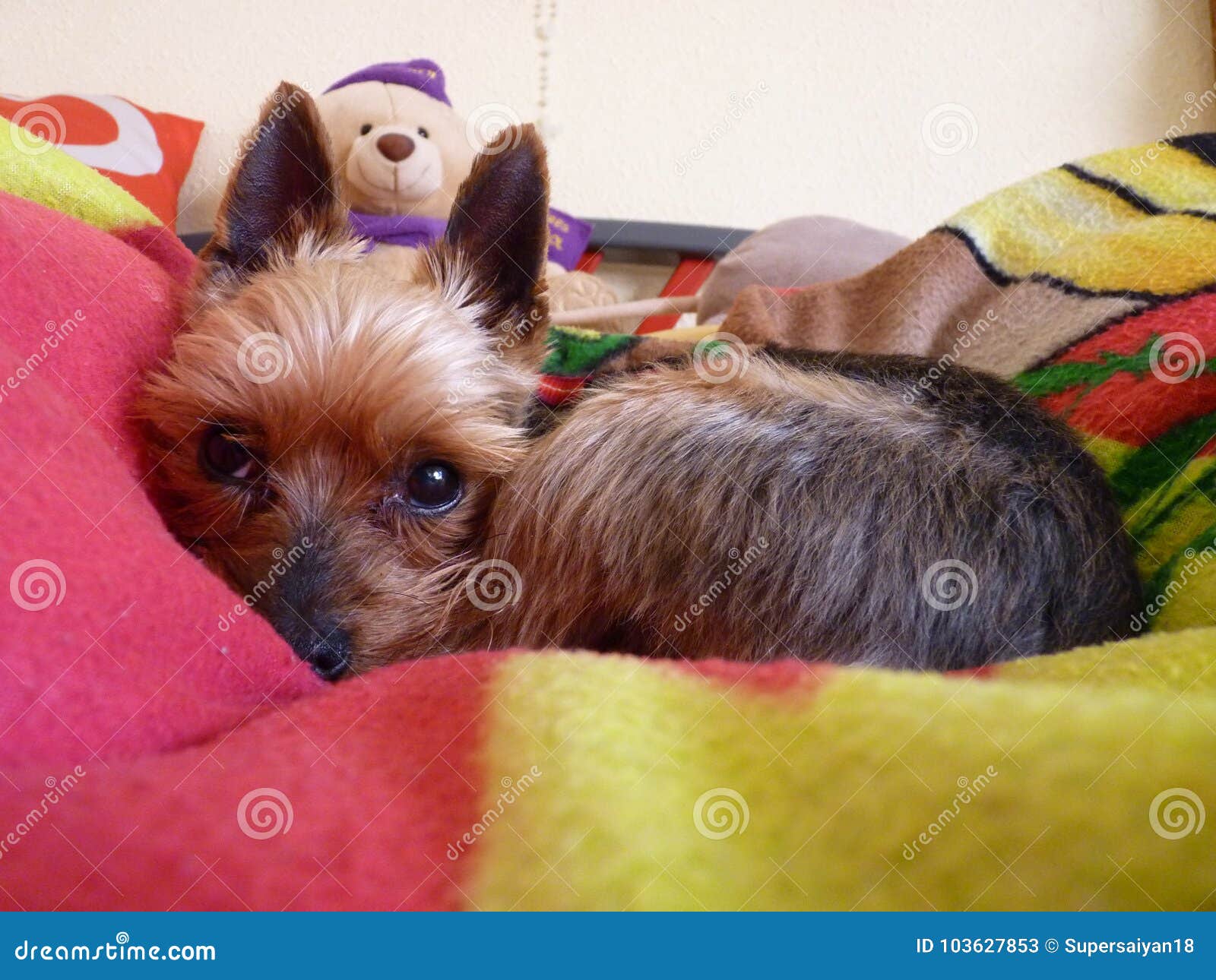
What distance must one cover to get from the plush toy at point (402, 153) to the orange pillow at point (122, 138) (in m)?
0.53

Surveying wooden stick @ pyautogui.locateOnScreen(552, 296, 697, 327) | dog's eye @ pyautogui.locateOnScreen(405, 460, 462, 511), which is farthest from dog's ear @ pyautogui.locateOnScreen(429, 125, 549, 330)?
wooden stick @ pyautogui.locateOnScreen(552, 296, 697, 327)

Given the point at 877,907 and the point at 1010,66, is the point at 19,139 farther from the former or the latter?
the point at 1010,66

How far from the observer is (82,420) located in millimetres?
856

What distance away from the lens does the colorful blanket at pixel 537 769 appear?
0.46 meters

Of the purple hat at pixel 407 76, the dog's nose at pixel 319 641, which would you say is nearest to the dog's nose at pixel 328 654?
the dog's nose at pixel 319 641

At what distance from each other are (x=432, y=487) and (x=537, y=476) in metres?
0.20

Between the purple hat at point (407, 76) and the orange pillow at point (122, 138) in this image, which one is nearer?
the orange pillow at point (122, 138)

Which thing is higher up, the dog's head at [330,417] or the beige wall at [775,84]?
the beige wall at [775,84]

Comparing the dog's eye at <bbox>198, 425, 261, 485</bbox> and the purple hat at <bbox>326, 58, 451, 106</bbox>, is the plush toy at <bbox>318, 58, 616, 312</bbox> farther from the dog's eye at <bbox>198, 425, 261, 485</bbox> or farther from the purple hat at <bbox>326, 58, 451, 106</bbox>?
the dog's eye at <bbox>198, 425, 261, 485</bbox>

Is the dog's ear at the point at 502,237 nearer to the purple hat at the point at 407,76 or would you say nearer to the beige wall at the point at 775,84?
the purple hat at the point at 407,76

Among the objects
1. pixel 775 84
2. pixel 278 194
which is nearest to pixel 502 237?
pixel 278 194

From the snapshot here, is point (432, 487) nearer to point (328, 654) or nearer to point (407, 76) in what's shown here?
point (328, 654)

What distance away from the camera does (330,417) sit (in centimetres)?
110


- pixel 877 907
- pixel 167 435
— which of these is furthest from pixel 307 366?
pixel 877 907
